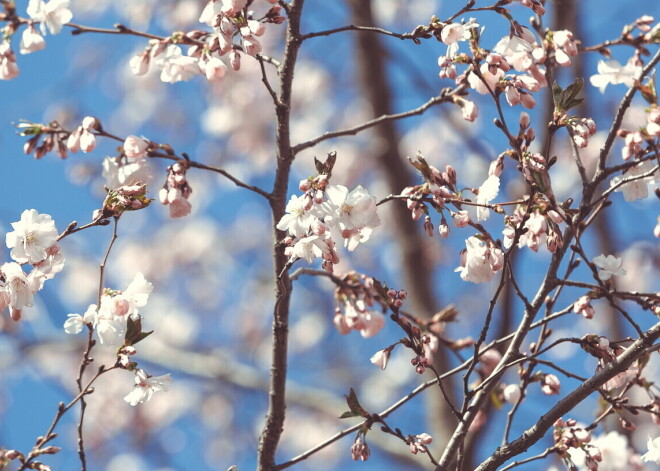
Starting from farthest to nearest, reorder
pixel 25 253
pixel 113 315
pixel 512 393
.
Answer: pixel 512 393, pixel 113 315, pixel 25 253

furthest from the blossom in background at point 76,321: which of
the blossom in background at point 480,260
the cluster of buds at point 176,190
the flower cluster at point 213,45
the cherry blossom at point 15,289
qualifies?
the blossom in background at point 480,260

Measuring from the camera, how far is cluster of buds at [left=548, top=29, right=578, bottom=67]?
2.18 meters

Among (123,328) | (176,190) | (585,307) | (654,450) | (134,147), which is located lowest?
(654,450)

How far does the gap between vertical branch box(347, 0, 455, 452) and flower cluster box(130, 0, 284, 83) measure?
270cm

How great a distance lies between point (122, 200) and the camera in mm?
1904

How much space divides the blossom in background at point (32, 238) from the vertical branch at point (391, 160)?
126 inches

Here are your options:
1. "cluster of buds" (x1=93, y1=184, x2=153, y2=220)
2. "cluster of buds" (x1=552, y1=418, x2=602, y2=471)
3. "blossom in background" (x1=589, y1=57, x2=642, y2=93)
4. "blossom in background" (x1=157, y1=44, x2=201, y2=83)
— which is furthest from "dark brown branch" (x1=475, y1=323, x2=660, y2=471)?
"blossom in background" (x1=157, y1=44, x2=201, y2=83)

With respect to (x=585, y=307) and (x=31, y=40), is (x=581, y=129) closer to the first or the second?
(x=585, y=307)

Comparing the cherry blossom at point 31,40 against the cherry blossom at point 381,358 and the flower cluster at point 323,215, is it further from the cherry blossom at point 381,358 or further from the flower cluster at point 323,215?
the cherry blossom at point 381,358

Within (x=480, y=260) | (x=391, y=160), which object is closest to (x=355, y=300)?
(x=480, y=260)

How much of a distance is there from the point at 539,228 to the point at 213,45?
0.96m

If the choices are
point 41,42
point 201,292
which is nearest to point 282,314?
point 41,42

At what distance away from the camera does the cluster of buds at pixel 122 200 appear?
75.2 inches

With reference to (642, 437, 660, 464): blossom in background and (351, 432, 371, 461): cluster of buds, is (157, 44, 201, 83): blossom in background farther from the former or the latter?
(642, 437, 660, 464): blossom in background
